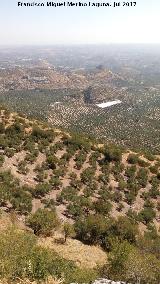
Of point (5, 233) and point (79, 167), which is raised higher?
point (5, 233)

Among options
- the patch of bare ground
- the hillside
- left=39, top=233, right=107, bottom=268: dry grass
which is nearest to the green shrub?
the hillside

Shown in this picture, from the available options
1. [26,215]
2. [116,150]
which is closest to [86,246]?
[26,215]

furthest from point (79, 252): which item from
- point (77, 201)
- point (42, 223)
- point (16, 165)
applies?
point (16, 165)

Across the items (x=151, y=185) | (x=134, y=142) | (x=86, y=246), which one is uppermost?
(x=86, y=246)

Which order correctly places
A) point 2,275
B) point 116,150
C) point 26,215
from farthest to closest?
point 116,150
point 26,215
point 2,275

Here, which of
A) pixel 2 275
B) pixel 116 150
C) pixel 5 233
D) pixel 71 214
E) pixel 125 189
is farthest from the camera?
pixel 116 150

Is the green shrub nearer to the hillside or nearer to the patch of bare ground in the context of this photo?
the hillside

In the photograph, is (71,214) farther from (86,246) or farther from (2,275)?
(2,275)
